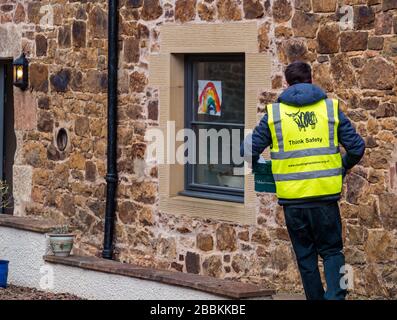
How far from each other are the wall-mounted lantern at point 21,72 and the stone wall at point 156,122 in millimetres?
89

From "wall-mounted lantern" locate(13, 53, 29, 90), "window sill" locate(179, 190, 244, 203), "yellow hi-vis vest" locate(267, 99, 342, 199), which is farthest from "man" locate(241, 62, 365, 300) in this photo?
"wall-mounted lantern" locate(13, 53, 29, 90)

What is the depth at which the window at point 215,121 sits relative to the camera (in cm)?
1174

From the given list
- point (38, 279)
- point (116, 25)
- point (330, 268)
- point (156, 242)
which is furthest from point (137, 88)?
point (330, 268)

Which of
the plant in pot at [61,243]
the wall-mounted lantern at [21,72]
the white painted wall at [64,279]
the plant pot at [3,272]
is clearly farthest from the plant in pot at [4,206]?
the wall-mounted lantern at [21,72]

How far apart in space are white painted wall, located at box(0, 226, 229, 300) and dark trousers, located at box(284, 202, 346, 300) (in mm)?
744

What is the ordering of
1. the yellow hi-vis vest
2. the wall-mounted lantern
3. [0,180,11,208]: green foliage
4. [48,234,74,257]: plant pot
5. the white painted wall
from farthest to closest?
1. [0,180,11,208]: green foliage
2. the wall-mounted lantern
3. [48,234,74,257]: plant pot
4. the white painted wall
5. the yellow hi-vis vest

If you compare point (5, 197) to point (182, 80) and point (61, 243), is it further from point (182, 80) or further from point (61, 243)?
point (61, 243)

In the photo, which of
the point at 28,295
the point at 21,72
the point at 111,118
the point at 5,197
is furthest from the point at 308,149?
the point at 5,197

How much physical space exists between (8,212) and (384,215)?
624 centimetres

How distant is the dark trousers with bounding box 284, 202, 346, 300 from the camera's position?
8.45 meters

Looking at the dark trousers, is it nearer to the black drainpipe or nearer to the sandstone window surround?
the sandstone window surround

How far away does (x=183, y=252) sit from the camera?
39.3ft

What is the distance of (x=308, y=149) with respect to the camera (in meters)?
8.42

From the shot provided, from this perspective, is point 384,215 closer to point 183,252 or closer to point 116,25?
point 183,252
